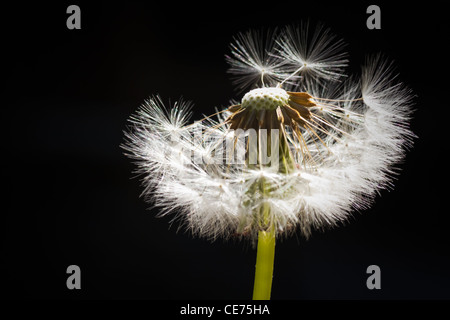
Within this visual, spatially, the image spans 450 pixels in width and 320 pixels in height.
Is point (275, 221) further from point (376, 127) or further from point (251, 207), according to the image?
point (376, 127)

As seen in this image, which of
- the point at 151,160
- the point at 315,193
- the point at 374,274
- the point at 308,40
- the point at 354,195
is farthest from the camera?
the point at 374,274

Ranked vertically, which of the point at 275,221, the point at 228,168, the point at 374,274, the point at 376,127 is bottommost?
the point at 374,274

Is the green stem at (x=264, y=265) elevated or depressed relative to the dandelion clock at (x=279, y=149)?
depressed

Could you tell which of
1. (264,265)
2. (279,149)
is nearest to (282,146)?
(279,149)

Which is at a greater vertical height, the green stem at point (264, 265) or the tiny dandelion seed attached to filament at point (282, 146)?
the tiny dandelion seed attached to filament at point (282, 146)

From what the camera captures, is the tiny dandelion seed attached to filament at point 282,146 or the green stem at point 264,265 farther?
the green stem at point 264,265

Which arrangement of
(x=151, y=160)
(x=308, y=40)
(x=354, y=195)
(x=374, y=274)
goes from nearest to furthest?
1. (x=354, y=195)
2. (x=151, y=160)
3. (x=308, y=40)
4. (x=374, y=274)

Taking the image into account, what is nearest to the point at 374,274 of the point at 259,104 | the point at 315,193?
the point at 315,193
